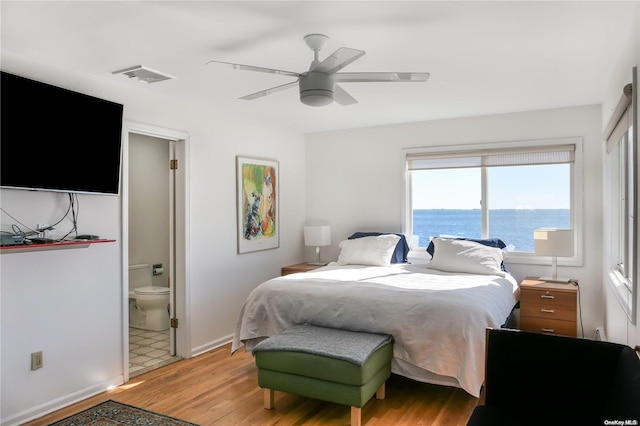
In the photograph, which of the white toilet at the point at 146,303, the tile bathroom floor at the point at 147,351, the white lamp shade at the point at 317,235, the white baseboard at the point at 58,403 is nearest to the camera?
the white baseboard at the point at 58,403

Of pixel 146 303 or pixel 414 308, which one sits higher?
pixel 414 308

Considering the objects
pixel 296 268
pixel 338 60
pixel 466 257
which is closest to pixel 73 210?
pixel 338 60

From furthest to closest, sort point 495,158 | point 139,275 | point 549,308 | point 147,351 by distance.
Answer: point 139,275 < point 495,158 < point 147,351 < point 549,308

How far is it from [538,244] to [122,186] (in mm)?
3806

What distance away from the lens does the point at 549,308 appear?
4039 millimetres

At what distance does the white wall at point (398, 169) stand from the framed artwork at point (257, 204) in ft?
2.62

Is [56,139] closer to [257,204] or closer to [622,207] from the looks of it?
[257,204]

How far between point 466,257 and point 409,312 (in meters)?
1.54

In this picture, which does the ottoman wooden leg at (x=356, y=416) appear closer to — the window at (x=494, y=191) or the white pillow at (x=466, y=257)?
the white pillow at (x=466, y=257)

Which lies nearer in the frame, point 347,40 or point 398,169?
point 347,40

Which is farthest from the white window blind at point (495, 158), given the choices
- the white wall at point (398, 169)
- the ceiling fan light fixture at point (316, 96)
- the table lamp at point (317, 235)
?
the ceiling fan light fixture at point (316, 96)

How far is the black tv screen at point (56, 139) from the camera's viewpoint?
107 inches

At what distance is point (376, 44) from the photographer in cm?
278

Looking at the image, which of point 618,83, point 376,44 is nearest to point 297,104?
point 376,44
